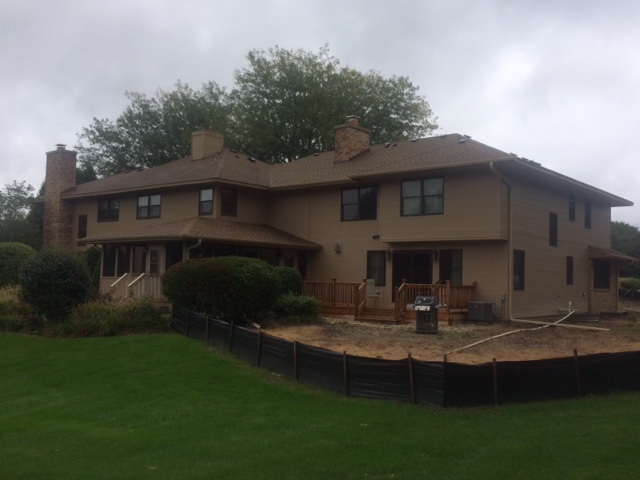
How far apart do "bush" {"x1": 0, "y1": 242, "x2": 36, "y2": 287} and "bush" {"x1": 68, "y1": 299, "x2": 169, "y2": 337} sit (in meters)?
10.3

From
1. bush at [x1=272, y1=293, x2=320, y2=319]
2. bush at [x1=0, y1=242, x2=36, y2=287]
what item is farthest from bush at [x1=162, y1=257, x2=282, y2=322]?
bush at [x1=0, y1=242, x2=36, y2=287]

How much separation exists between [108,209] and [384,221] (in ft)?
50.4

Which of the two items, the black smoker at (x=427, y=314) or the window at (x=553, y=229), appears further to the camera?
the window at (x=553, y=229)

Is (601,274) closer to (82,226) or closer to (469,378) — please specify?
(469,378)

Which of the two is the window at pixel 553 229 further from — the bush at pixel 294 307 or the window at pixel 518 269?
the bush at pixel 294 307

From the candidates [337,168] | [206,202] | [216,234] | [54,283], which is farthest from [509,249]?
[54,283]

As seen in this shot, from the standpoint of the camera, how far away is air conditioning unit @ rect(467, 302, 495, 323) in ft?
73.8

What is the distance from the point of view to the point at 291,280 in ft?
83.1

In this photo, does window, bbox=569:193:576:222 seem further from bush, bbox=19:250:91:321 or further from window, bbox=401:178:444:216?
bush, bbox=19:250:91:321

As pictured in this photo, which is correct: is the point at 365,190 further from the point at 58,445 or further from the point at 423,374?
the point at 58,445

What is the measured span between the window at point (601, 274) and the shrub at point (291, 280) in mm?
13107

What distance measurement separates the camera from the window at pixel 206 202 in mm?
28672

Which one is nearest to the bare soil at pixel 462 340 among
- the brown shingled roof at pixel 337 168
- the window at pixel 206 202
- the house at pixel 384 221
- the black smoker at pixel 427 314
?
the black smoker at pixel 427 314

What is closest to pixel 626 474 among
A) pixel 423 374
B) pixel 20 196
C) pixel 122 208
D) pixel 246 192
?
pixel 423 374
